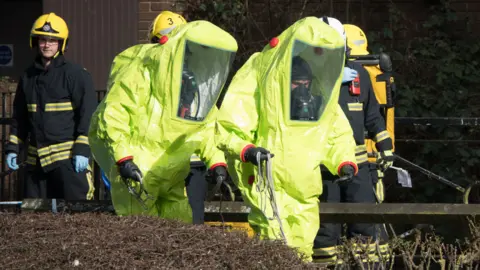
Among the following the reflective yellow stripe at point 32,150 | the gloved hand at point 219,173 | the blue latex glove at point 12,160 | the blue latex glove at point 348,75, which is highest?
the blue latex glove at point 348,75

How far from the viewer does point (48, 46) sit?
8.59m

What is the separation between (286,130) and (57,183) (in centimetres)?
235

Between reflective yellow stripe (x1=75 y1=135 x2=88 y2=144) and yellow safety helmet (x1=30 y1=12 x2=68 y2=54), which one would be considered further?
yellow safety helmet (x1=30 y1=12 x2=68 y2=54)

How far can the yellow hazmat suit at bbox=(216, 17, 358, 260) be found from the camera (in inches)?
267

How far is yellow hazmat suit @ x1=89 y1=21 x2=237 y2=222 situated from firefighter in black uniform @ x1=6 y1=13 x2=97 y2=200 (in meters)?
1.19

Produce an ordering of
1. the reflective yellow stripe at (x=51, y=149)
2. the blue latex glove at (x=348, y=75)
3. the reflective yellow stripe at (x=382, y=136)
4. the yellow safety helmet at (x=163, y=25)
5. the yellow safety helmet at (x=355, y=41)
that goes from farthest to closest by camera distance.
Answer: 1. the yellow safety helmet at (x=355, y=41)
2. the reflective yellow stripe at (x=382, y=136)
3. the reflective yellow stripe at (x=51, y=149)
4. the blue latex glove at (x=348, y=75)
5. the yellow safety helmet at (x=163, y=25)

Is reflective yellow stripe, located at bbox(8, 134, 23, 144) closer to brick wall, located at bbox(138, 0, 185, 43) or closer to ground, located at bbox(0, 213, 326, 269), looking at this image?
brick wall, located at bbox(138, 0, 185, 43)

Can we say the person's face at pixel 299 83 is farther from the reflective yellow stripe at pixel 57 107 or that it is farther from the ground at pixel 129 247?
the reflective yellow stripe at pixel 57 107

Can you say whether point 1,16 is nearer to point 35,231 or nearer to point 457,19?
point 457,19

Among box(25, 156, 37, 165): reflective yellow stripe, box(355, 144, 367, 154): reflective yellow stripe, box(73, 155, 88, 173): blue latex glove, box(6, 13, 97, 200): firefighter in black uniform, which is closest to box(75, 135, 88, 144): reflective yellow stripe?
box(6, 13, 97, 200): firefighter in black uniform

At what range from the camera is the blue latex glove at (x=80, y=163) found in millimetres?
8422

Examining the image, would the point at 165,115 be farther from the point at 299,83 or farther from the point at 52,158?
the point at 52,158

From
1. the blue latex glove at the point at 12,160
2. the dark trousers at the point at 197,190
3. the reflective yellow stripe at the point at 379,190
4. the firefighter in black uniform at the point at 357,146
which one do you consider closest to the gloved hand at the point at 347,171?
the dark trousers at the point at 197,190

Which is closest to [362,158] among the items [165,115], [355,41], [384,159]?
[384,159]
